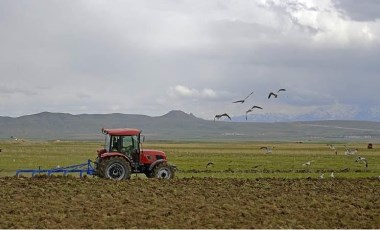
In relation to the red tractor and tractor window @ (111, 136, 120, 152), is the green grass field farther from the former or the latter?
tractor window @ (111, 136, 120, 152)

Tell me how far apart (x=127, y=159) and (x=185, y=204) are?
8.29 m

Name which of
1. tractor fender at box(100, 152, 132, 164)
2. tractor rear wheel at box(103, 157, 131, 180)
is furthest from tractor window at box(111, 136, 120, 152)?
tractor rear wheel at box(103, 157, 131, 180)

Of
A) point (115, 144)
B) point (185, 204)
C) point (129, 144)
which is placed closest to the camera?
point (185, 204)

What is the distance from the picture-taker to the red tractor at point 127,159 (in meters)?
27.0

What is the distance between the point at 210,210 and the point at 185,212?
79 centimetres

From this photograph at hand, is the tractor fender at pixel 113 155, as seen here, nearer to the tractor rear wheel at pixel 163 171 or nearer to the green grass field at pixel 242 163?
the tractor rear wheel at pixel 163 171

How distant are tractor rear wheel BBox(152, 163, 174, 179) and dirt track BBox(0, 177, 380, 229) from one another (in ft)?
5.06

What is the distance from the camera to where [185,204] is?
63.7 feet

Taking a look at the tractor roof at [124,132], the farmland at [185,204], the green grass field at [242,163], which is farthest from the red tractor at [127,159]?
the green grass field at [242,163]

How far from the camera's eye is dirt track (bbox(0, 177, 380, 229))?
16.3 meters

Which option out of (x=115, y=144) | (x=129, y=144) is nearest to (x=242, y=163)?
(x=129, y=144)

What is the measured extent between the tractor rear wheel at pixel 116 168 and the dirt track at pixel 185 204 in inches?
43.8

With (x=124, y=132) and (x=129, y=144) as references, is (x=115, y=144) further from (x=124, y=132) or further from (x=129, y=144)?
(x=124, y=132)

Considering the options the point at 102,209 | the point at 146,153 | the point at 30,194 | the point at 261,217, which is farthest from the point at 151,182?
the point at 261,217
